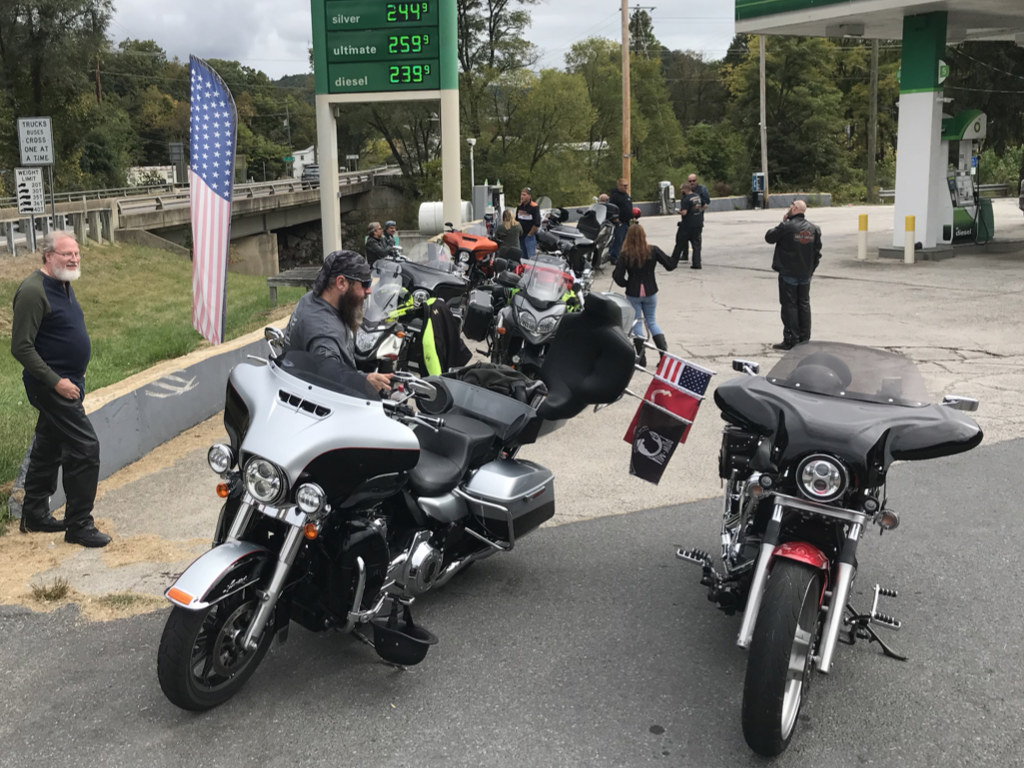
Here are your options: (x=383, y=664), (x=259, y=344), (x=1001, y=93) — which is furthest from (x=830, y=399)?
(x=1001, y=93)

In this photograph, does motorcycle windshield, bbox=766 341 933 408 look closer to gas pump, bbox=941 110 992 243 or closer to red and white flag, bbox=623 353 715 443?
red and white flag, bbox=623 353 715 443

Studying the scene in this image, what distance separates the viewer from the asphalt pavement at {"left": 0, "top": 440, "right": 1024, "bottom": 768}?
146 inches

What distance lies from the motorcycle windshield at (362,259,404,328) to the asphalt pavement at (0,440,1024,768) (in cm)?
368

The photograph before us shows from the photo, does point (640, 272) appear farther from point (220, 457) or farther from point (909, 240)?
point (909, 240)

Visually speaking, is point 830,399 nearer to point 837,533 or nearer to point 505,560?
point 837,533

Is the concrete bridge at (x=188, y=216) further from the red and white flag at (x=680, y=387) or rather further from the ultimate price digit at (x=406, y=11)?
the red and white flag at (x=680, y=387)

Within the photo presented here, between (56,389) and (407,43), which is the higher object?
(407,43)

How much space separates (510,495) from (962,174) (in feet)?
64.0

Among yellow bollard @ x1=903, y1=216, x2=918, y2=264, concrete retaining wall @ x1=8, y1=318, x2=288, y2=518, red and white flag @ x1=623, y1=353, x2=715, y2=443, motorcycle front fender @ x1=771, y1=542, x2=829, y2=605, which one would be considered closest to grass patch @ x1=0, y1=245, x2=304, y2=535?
concrete retaining wall @ x1=8, y1=318, x2=288, y2=518

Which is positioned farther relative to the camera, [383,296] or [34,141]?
[34,141]

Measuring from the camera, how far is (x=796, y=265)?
11711 mm

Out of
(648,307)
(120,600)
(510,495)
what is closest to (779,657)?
(510,495)

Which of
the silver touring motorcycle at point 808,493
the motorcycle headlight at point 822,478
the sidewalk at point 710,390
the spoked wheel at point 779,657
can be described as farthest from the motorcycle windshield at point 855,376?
the sidewalk at point 710,390

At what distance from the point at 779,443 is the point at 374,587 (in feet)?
5.75
